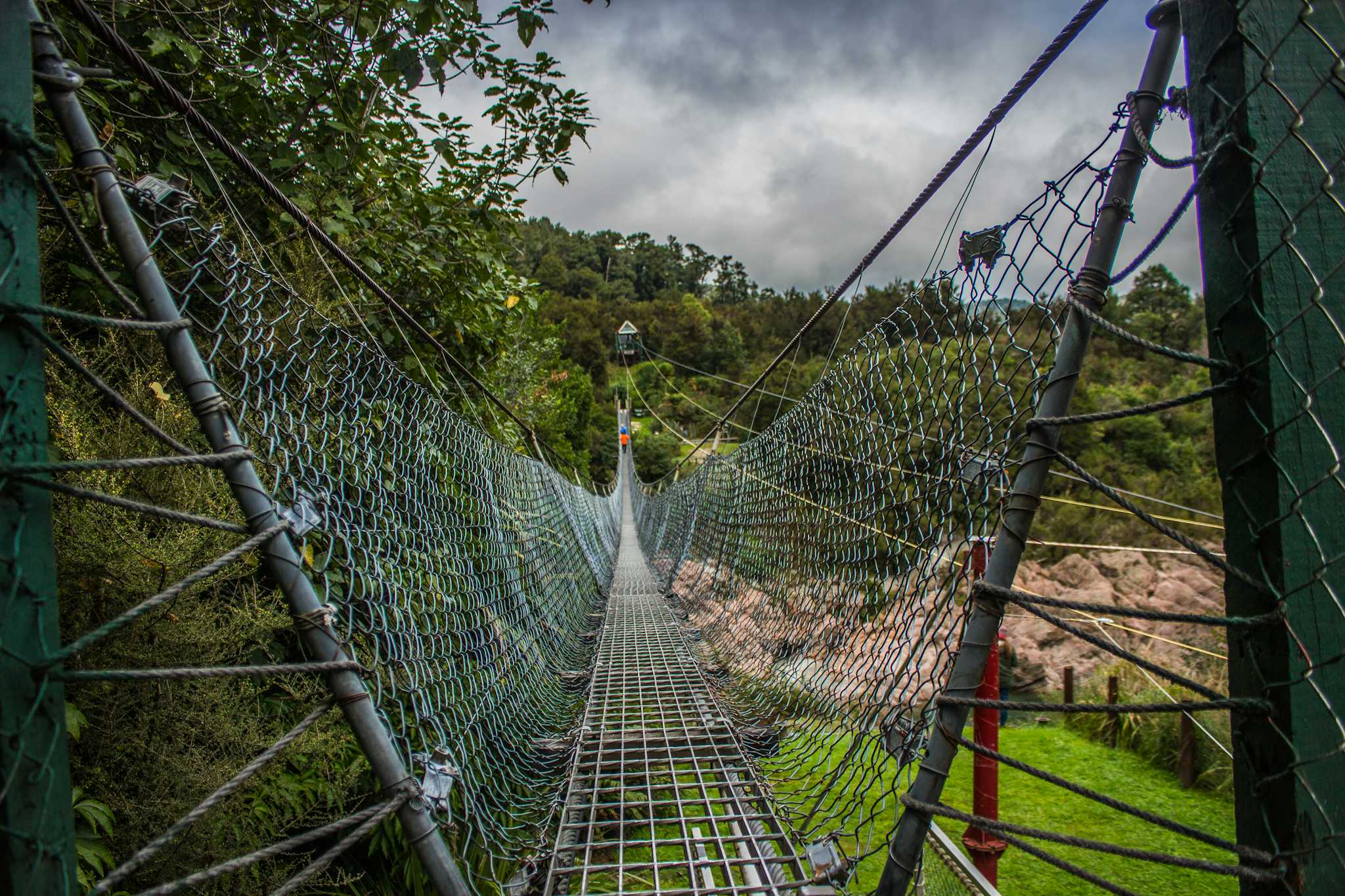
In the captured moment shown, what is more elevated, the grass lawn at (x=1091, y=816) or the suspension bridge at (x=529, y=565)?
the suspension bridge at (x=529, y=565)

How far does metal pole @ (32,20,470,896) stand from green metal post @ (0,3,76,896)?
3.8 inches

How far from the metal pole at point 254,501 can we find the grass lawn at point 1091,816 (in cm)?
200

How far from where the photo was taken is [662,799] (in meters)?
1.43

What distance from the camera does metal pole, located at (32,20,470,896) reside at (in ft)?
2.20

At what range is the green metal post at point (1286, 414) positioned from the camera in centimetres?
51

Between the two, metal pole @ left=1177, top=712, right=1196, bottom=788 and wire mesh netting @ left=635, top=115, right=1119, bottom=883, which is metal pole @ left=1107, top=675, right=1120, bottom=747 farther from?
wire mesh netting @ left=635, top=115, right=1119, bottom=883

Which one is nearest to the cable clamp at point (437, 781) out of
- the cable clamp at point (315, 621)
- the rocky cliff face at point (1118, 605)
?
the cable clamp at point (315, 621)

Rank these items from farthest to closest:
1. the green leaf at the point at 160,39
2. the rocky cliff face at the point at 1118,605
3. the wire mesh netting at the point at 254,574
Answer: the rocky cliff face at the point at 1118,605
the green leaf at the point at 160,39
the wire mesh netting at the point at 254,574

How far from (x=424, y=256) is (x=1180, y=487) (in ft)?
38.5

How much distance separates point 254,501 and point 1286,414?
0.95 meters

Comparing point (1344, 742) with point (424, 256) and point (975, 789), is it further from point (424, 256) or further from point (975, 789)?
point (424, 256)

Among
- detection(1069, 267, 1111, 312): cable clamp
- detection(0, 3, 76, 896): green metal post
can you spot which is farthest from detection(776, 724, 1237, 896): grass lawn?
detection(0, 3, 76, 896): green metal post

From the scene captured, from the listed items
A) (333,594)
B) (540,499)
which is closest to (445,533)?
(333,594)

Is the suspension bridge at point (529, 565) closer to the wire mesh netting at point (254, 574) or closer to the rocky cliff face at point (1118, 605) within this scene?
the wire mesh netting at point (254, 574)
